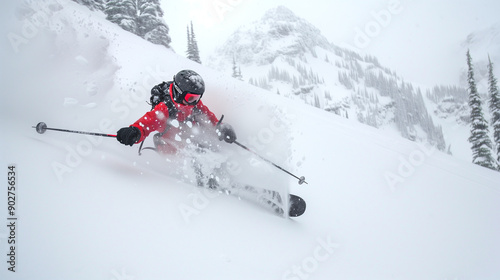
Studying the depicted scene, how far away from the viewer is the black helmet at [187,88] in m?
3.49

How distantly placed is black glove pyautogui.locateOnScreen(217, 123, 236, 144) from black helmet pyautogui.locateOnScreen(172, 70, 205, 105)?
0.60 metres

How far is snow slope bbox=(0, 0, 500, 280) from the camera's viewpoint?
6.75 feet

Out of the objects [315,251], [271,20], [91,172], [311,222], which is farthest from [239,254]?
[271,20]

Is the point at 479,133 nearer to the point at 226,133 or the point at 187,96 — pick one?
the point at 226,133

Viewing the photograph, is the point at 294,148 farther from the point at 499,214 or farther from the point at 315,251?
the point at 499,214

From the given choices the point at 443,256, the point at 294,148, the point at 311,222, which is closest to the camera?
the point at 443,256

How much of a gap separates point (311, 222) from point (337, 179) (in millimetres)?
1710

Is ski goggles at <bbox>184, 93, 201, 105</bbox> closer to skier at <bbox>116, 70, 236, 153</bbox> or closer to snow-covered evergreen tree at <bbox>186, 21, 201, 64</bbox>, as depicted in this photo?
skier at <bbox>116, 70, 236, 153</bbox>

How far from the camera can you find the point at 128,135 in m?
3.10

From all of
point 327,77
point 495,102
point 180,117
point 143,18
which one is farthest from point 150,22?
point 327,77

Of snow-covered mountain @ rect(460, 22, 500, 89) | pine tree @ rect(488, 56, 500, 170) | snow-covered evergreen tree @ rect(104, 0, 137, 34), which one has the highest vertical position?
snow-covered mountain @ rect(460, 22, 500, 89)

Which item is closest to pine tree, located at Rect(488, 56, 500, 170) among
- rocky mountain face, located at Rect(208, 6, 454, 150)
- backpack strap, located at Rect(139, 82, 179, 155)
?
backpack strap, located at Rect(139, 82, 179, 155)

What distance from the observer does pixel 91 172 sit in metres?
3.10

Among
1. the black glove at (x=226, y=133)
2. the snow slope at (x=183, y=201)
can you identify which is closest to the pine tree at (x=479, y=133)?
the snow slope at (x=183, y=201)
